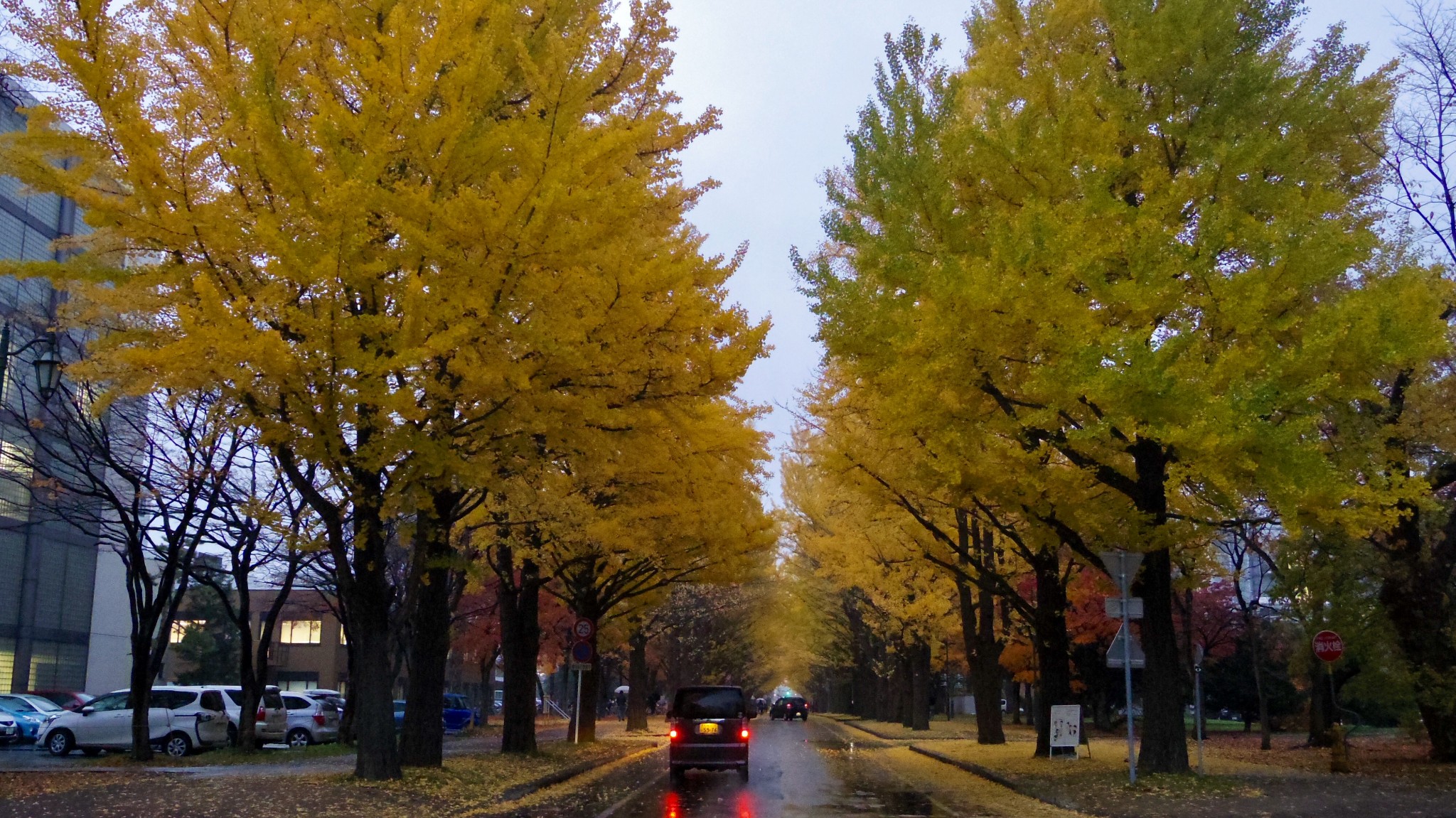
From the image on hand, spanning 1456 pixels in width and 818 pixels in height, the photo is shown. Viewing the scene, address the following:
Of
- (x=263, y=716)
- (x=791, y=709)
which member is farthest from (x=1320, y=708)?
(x=791, y=709)

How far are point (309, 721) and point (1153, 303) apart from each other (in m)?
26.4

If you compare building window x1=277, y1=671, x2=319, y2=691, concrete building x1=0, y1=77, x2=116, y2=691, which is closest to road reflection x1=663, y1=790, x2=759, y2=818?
concrete building x1=0, y1=77, x2=116, y2=691

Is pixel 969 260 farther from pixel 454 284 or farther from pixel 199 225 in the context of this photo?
pixel 199 225

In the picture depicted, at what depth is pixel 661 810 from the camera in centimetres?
1477

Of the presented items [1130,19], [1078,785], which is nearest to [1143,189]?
[1130,19]

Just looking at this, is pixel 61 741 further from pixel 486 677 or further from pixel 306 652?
pixel 306 652

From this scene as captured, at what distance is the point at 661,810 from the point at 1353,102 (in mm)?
13553

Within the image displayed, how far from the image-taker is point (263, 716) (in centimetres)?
2802

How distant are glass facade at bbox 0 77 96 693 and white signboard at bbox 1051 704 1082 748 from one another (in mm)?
27901

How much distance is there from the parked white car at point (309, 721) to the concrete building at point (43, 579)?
8.06 m

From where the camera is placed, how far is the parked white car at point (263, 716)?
26844 millimetres

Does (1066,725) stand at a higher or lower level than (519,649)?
lower

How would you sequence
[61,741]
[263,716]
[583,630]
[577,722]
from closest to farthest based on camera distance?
[61,741]
[583,630]
[263,716]
[577,722]

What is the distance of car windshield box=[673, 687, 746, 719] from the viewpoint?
2098 centimetres
